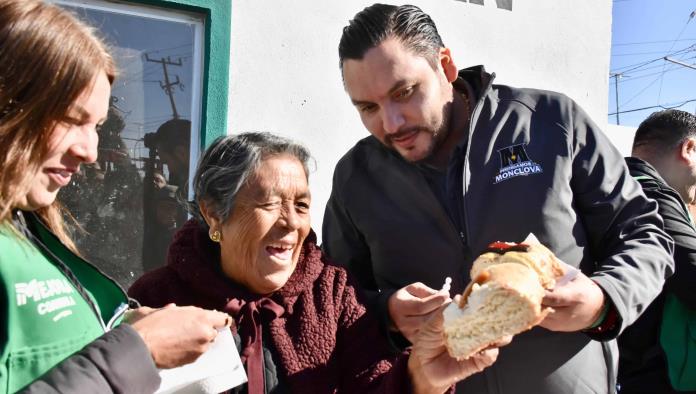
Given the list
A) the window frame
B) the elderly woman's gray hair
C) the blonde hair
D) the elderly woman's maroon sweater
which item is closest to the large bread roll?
the elderly woman's maroon sweater

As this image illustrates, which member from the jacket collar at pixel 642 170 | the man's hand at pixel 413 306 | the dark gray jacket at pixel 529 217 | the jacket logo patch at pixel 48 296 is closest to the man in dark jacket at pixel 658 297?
the jacket collar at pixel 642 170

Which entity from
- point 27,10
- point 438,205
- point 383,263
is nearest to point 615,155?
point 438,205

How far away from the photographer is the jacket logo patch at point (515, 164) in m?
2.39

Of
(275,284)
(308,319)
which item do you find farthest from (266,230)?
(308,319)

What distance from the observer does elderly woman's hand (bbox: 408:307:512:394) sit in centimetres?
206

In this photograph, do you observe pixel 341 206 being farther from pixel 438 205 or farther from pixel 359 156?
pixel 438 205

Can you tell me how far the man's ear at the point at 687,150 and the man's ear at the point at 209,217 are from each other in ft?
9.27

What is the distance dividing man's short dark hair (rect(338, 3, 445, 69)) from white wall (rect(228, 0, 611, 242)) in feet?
4.44

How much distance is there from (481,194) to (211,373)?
112cm

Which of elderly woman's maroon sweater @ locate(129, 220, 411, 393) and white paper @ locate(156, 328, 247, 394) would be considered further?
elderly woman's maroon sweater @ locate(129, 220, 411, 393)

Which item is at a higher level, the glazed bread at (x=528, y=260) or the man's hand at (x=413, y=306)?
the glazed bread at (x=528, y=260)

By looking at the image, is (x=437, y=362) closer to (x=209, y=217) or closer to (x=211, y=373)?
(x=211, y=373)

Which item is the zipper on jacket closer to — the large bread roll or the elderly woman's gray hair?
the large bread roll

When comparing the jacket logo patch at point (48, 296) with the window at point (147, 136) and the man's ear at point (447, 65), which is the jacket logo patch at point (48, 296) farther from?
the window at point (147, 136)
